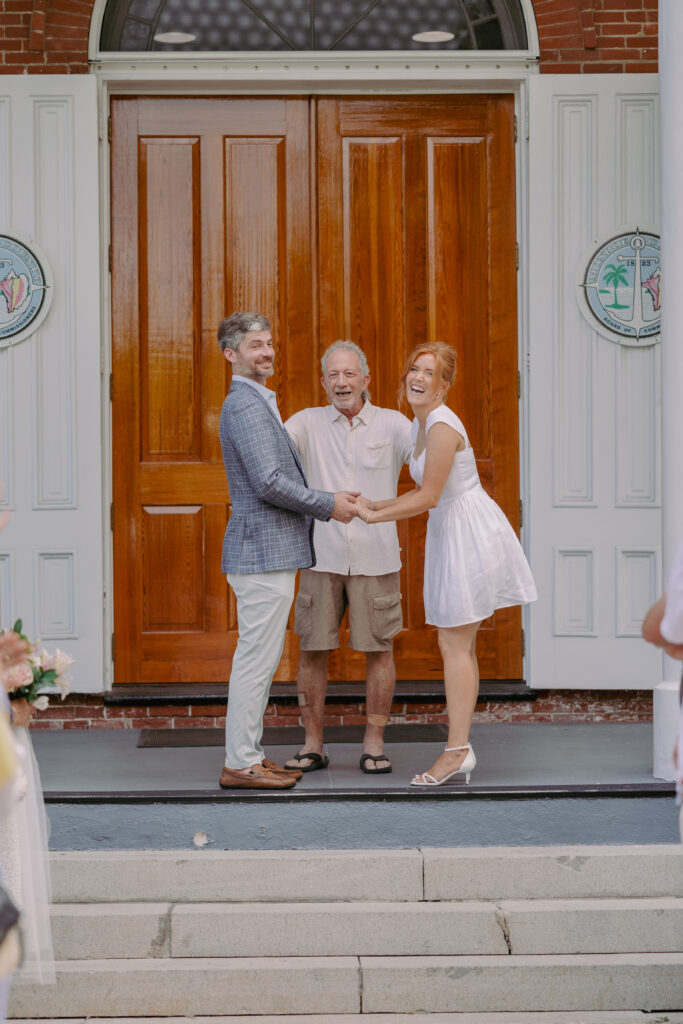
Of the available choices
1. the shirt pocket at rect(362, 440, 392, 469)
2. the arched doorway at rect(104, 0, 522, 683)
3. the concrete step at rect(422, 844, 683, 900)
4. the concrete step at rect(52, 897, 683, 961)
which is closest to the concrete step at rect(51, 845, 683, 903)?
the concrete step at rect(422, 844, 683, 900)

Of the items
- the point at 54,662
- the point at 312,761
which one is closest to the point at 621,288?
the point at 312,761

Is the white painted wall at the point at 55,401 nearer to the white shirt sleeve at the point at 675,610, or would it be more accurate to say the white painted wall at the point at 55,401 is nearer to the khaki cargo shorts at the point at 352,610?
the khaki cargo shorts at the point at 352,610

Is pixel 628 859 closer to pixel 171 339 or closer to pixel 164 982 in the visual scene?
pixel 164 982

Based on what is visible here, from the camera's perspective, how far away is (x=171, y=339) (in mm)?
6762

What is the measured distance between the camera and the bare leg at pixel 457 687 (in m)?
5.30

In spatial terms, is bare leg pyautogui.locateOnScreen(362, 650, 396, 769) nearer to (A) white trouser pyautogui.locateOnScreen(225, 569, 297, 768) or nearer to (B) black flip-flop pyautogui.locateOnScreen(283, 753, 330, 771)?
(B) black flip-flop pyautogui.locateOnScreen(283, 753, 330, 771)

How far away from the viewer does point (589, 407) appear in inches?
262

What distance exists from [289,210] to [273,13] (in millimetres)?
1016

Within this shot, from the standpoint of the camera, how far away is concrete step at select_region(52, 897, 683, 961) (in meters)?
4.66

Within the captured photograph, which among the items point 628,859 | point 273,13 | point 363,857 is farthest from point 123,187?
point 628,859

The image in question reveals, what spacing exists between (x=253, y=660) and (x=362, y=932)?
1.17 m

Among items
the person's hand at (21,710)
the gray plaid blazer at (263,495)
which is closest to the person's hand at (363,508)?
the gray plaid blazer at (263,495)

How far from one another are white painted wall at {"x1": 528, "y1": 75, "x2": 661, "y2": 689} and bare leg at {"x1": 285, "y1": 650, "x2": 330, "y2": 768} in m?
1.39

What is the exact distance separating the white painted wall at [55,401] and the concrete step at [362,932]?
202cm
